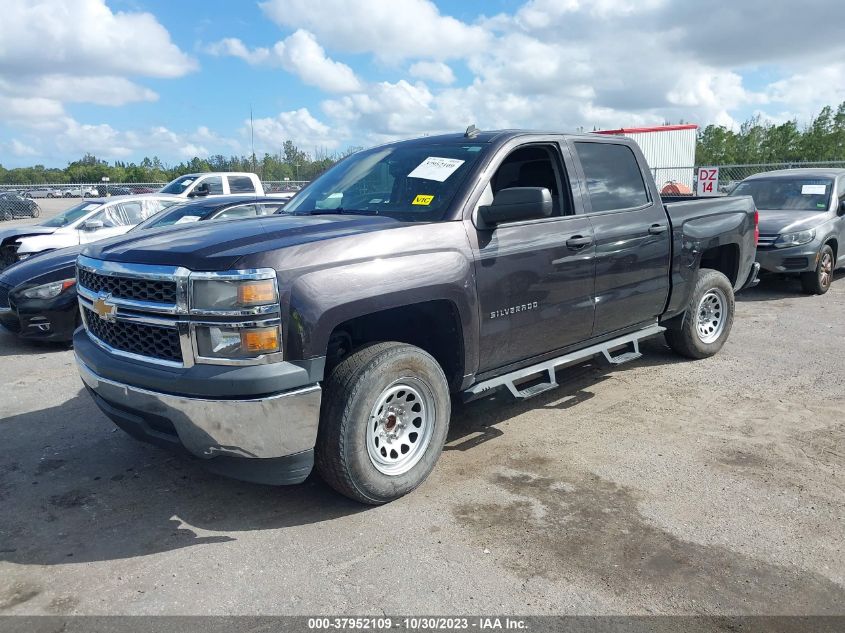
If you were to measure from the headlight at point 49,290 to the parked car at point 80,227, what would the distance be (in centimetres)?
264

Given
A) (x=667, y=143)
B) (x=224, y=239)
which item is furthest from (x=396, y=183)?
(x=667, y=143)

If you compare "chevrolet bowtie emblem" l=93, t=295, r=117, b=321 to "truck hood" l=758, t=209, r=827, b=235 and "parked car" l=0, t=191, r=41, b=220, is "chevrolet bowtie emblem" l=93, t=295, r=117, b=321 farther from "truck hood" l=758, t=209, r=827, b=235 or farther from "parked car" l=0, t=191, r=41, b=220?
"parked car" l=0, t=191, r=41, b=220

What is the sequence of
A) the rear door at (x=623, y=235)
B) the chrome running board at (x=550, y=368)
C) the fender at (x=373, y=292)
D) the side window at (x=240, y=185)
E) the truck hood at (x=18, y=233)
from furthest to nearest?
the side window at (x=240, y=185)
the truck hood at (x=18, y=233)
the rear door at (x=623, y=235)
the chrome running board at (x=550, y=368)
the fender at (x=373, y=292)

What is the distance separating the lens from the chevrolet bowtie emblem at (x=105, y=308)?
3.51 meters

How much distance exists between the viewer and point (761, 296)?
9883 millimetres

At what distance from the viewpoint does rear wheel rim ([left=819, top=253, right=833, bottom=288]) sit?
31.8ft

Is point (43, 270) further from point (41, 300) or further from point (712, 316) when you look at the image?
point (712, 316)

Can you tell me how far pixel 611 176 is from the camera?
516 centimetres

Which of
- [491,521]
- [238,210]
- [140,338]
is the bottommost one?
[491,521]

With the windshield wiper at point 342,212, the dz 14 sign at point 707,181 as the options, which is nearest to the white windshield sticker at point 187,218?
the windshield wiper at point 342,212

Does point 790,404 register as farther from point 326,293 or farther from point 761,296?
point 761,296

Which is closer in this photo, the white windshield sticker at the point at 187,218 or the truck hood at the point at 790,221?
the white windshield sticker at the point at 187,218

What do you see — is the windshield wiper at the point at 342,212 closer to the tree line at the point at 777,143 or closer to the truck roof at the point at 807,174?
the truck roof at the point at 807,174

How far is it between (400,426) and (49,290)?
16.6ft
